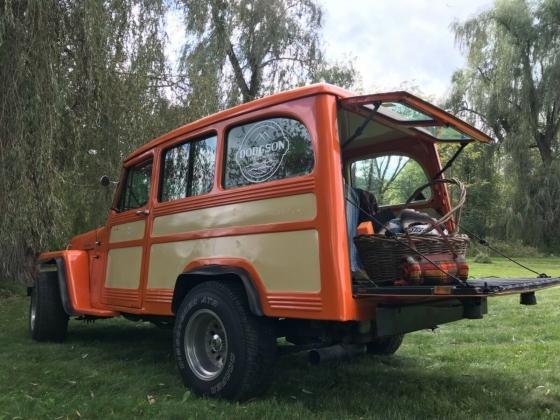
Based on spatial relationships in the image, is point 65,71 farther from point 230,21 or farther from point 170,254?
point 230,21

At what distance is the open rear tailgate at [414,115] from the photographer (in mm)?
4071

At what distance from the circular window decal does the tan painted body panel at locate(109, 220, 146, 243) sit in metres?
1.59

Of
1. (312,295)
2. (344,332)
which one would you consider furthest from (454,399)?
(312,295)

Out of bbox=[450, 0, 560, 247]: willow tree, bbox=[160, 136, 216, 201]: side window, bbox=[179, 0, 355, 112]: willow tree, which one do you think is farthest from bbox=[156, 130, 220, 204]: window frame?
bbox=[450, 0, 560, 247]: willow tree

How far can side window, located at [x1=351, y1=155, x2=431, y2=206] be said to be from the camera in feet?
19.0

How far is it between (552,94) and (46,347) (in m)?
23.8

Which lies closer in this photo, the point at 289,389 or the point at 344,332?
the point at 344,332

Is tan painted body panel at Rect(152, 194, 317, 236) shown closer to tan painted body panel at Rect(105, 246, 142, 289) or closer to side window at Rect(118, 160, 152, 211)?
tan painted body panel at Rect(105, 246, 142, 289)

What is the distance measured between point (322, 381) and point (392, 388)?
62 cm

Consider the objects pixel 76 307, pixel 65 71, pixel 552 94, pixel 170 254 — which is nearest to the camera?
pixel 170 254

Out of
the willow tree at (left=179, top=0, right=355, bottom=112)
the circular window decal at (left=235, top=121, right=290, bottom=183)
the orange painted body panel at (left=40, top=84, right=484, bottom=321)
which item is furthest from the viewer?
the willow tree at (left=179, top=0, right=355, bottom=112)

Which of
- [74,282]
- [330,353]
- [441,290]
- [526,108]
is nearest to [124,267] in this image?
[74,282]

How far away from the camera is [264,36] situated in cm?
1828

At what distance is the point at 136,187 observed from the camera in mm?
6422
